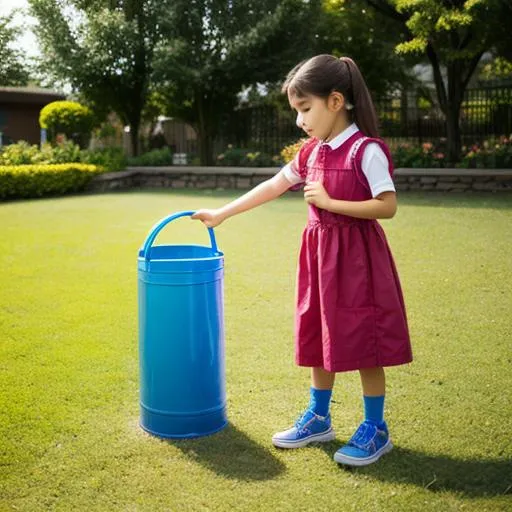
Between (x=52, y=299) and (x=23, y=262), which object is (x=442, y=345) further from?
(x=23, y=262)

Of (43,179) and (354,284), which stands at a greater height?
(43,179)

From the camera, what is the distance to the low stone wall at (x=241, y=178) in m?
13.8

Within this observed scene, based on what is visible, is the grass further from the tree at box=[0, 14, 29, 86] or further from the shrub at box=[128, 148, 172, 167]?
the tree at box=[0, 14, 29, 86]

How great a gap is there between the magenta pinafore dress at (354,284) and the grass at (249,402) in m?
0.44

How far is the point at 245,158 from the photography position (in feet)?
58.3

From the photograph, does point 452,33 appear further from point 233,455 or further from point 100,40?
point 233,455

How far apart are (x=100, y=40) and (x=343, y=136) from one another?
16.5 m

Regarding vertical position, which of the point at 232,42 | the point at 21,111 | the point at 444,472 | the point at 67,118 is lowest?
the point at 444,472

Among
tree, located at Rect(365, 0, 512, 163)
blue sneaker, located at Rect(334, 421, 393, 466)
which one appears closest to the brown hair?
blue sneaker, located at Rect(334, 421, 393, 466)

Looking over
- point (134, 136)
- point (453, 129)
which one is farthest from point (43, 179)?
point (453, 129)

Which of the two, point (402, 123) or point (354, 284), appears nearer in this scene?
point (354, 284)

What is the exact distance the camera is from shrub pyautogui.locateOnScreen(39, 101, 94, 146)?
2027 cm

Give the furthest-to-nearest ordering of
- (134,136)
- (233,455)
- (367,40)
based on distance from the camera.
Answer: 1. (134,136)
2. (367,40)
3. (233,455)

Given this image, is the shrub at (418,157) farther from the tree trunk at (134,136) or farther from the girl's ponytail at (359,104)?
the girl's ponytail at (359,104)
